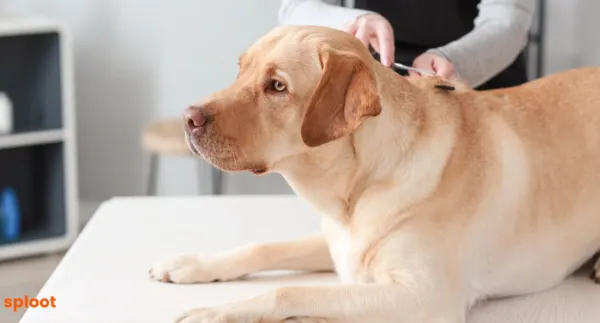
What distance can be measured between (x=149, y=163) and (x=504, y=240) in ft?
7.63

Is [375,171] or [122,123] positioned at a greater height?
[375,171]

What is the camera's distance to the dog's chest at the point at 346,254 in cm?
114

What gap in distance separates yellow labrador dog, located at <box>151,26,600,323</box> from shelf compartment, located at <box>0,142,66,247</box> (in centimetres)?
193

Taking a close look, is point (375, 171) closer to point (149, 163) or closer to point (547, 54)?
point (547, 54)

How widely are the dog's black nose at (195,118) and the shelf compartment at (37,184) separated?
213cm

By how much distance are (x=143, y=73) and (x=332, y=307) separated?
2.37m

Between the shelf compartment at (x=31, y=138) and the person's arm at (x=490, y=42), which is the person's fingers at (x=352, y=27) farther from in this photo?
the shelf compartment at (x=31, y=138)

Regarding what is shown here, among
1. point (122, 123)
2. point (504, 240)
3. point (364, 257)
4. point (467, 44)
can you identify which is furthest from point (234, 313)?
point (122, 123)

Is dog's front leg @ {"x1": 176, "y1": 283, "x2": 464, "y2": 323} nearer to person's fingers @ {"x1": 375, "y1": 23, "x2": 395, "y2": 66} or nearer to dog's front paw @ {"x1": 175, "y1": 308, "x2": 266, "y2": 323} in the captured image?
dog's front paw @ {"x1": 175, "y1": 308, "x2": 266, "y2": 323}

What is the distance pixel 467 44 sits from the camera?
1.66 meters

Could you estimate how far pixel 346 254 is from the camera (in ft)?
3.82

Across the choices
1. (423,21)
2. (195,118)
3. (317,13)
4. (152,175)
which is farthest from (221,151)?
(152,175)

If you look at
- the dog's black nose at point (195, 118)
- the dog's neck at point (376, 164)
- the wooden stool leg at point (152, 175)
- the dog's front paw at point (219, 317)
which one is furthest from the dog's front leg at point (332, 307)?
the wooden stool leg at point (152, 175)

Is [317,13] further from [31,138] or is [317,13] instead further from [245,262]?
[31,138]
